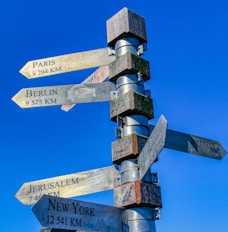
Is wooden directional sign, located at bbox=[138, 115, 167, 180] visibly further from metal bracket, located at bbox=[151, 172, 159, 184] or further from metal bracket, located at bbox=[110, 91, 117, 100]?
metal bracket, located at bbox=[110, 91, 117, 100]

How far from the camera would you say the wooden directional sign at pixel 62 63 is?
4469mm

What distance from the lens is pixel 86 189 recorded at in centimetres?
371

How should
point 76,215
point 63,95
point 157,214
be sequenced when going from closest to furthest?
point 76,215 → point 157,214 → point 63,95

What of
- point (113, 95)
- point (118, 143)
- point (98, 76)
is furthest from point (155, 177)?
point (98, 76)

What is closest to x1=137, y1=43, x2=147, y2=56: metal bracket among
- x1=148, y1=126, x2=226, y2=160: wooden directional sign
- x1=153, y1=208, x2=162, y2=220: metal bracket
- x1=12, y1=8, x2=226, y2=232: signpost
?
x1=12, y1=8, x2=226, y2=232: signpost

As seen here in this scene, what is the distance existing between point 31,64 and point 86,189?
1939 mm

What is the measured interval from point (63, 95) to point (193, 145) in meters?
1.65

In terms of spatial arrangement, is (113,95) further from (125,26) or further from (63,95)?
(125,26)

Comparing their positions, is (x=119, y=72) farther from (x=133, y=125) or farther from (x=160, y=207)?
(x=160, y=207)

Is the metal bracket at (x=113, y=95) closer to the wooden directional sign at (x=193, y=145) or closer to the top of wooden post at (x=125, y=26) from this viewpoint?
the wooden directional sign at (x=193, y=145)

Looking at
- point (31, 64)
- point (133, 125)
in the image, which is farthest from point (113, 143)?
point (31, 64)

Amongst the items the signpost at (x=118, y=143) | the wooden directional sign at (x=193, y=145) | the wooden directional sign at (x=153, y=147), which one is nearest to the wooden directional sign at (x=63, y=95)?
the signpost at (x=118, y=143)

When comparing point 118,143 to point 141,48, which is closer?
point 118,143

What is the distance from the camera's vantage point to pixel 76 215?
2.95 meters
